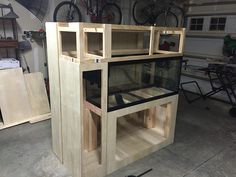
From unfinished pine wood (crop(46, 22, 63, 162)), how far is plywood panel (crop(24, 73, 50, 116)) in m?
1.08

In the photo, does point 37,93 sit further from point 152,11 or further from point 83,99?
point 152,11

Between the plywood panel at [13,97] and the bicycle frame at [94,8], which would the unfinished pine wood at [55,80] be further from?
the bicycle frame at [94,8]

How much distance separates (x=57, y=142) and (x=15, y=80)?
1.29 meters

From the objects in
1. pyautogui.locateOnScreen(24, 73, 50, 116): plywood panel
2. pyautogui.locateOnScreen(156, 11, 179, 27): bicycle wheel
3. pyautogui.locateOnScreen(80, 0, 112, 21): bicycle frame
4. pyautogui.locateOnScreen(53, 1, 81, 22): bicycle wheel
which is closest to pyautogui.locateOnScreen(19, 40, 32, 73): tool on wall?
pyautogui.locateOnScreen(24, 73, 50, 116): plywood panel

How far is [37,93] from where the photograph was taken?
3080mm

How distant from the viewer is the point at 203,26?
457 centimetres

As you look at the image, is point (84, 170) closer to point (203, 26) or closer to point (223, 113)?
point (223, 113)

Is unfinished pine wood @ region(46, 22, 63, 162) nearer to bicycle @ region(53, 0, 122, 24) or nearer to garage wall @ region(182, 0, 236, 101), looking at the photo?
bicycle @ region(53, 0, 122, 24)

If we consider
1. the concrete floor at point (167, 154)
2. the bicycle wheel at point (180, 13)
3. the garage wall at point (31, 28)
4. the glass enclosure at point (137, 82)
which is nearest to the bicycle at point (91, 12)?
the garage wall at point (31, 28)

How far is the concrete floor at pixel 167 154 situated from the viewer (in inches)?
77.4

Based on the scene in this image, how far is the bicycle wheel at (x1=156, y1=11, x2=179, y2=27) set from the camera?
5177 millimetres

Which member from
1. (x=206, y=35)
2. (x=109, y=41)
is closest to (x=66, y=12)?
(x=109, y=41)

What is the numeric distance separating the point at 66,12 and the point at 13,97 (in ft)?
5.73

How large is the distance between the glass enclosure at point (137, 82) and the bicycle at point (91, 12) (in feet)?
6.76
